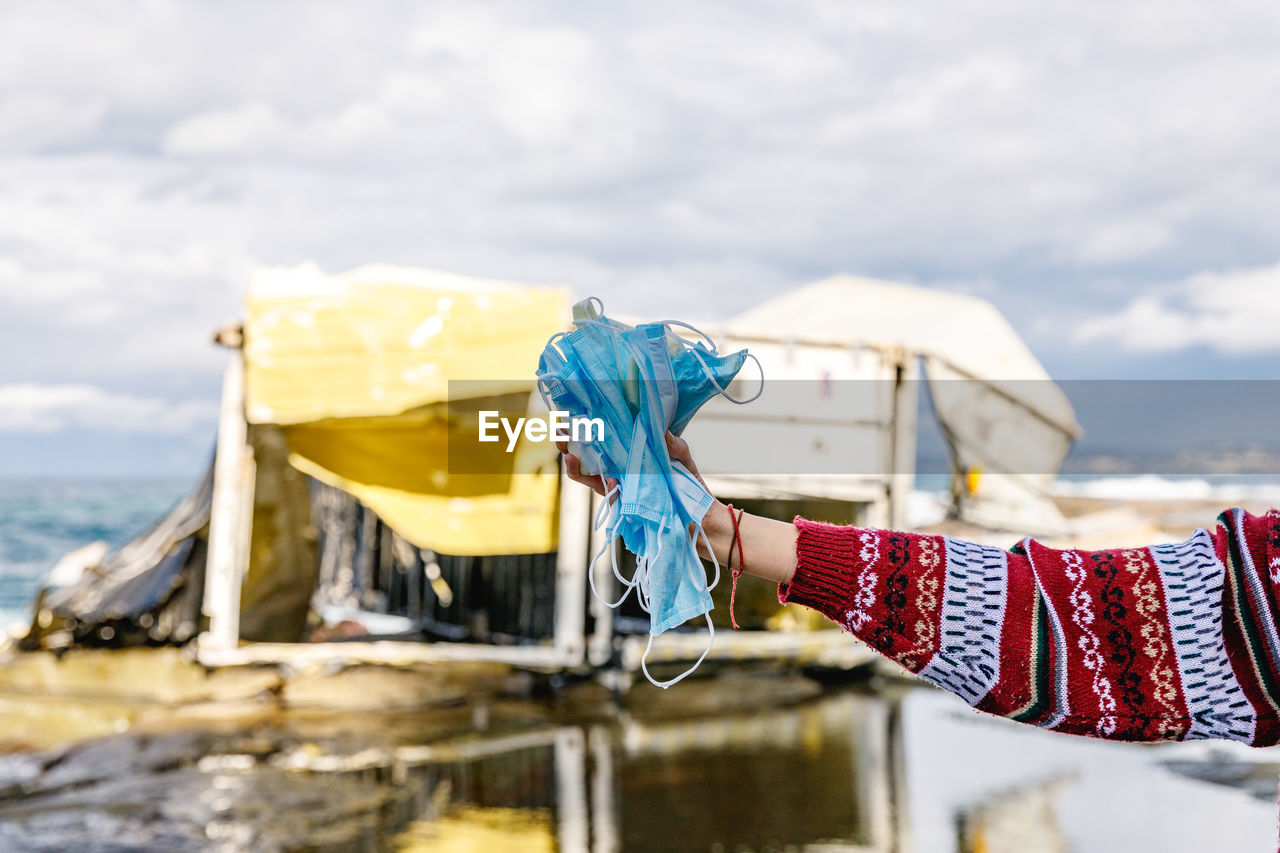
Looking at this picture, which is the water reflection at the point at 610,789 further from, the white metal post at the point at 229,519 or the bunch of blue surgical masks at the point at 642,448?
the bunch of blue surgical masks at the point at 642,448

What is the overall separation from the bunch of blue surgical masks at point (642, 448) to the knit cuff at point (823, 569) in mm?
150

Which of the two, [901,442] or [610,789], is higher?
[901,442]

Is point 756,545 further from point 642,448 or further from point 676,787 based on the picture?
point 676,787

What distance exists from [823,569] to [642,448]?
0.35 m

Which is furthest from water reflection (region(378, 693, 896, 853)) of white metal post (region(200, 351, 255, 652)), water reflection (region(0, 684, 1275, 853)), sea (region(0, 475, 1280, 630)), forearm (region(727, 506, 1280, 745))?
sea (region(0, 475, 1280, 630))

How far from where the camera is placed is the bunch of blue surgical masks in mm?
1613

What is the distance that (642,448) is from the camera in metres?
1.63

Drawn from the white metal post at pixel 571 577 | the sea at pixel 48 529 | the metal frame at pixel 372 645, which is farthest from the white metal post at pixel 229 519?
the sea at pixel 48 529

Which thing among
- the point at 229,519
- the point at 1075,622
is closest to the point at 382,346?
the point at 229,519

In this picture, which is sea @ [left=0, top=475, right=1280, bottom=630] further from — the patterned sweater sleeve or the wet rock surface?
the patterned sweater sleeve

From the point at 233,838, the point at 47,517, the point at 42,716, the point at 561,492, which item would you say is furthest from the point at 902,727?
the point at 47,517

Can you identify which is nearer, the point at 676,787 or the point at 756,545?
the point at 756,545

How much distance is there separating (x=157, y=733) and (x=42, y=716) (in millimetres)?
1068

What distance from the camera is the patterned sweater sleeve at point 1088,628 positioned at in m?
1.64
